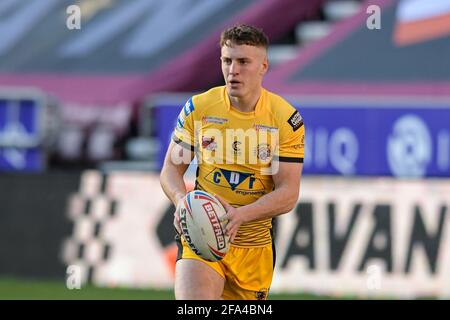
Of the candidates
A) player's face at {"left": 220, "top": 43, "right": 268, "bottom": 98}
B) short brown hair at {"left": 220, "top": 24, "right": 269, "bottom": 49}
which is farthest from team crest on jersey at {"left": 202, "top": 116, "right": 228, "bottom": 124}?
short brown hair at {"left": 220, "top": 24, "right": 269, "bottom": 49}

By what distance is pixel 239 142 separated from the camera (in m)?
7.54

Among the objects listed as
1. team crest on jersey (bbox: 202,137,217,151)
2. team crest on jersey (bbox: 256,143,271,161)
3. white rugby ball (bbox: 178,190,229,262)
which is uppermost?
team crest on jersey (bbox: 202,137,217,151)

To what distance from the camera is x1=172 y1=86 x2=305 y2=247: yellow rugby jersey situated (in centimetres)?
753

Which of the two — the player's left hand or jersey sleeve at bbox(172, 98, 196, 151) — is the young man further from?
the player's left hand

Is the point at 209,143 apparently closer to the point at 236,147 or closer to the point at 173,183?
the point at 236,147

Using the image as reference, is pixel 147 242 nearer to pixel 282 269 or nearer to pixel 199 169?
pixel 282 269

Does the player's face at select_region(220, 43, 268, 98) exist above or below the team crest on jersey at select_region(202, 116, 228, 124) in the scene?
above

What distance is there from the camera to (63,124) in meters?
19.9

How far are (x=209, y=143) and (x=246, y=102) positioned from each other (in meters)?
0.38

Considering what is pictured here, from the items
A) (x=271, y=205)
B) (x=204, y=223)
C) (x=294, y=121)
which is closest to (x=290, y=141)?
(x=294, y=121)

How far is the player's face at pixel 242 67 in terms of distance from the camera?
7.25 m

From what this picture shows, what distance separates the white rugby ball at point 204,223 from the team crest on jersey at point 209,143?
0.47 metres

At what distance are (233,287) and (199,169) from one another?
2.68 ft

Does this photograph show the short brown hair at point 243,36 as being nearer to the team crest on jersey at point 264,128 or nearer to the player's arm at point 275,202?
the team crest on jersey at point 264,128
